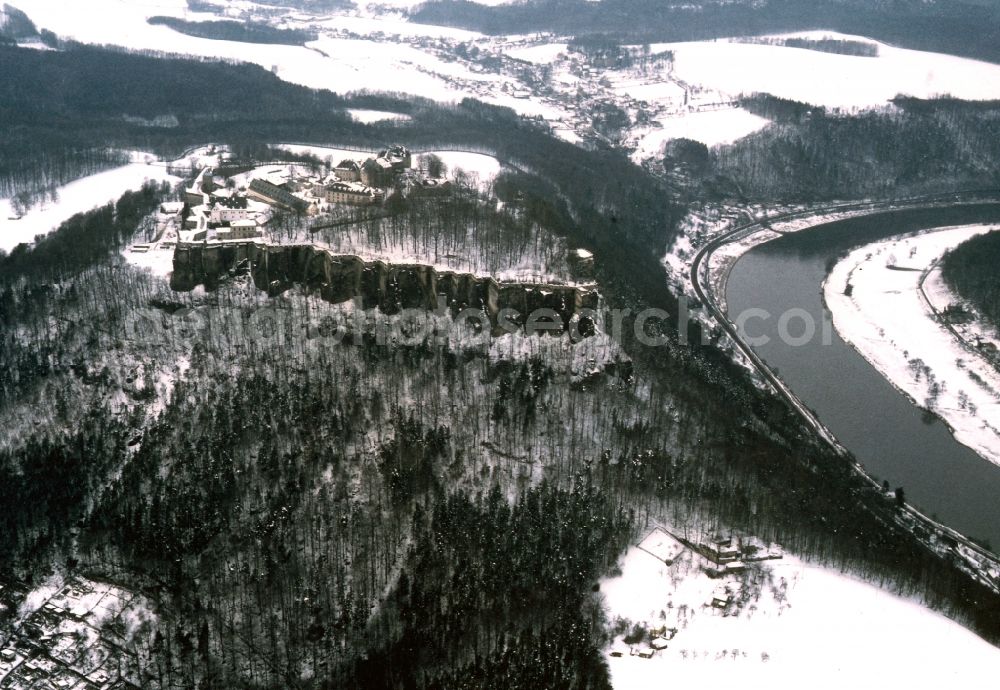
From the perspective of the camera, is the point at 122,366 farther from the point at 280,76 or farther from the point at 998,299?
the point at 280,76

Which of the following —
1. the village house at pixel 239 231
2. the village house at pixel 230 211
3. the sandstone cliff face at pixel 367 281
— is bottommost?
the sandstone cliff face at pixel 367 281

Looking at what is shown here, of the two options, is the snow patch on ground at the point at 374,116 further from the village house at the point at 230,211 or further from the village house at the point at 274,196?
the village house at the point at 230,211

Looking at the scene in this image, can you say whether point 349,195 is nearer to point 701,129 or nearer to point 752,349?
point 752,349

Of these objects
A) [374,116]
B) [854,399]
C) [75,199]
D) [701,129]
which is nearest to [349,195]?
[75,199]

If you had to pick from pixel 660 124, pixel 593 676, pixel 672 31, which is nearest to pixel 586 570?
pixel 593 676

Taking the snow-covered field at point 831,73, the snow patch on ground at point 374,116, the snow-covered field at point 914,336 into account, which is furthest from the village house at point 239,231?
the snow-covered field at point 831,73
